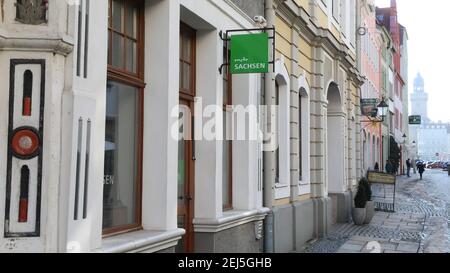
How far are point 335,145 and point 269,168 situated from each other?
24.8ft

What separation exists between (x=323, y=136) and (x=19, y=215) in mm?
10319

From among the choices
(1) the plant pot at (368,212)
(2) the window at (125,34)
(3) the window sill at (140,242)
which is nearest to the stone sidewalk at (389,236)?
(1) the plant pot at (368,212)

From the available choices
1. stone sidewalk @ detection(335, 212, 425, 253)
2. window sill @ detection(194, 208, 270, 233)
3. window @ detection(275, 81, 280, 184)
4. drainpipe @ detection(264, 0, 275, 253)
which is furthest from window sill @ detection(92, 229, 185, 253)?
stone sidewalk @ detection(335, 212, 425, 253)

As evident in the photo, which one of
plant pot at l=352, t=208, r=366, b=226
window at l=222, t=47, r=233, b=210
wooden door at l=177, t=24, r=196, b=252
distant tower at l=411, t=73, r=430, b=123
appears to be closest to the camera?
wooden door at l=177, t=24, r=196, b=252

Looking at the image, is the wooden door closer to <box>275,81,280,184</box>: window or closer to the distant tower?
<box>275,81,280,184</box>: window

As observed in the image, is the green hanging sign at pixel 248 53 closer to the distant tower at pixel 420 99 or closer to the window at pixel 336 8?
the window at pixel 336 8

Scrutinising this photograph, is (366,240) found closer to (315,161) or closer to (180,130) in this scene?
(315,161)

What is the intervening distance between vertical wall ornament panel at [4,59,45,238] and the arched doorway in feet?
42.3

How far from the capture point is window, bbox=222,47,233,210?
27.7 ft

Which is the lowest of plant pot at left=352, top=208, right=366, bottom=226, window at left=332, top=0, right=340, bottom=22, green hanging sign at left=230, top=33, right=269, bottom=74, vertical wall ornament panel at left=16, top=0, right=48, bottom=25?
plant pot at left=352, top=208, right=366, bottom=226

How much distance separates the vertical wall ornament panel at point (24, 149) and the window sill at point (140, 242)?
0.72 metres

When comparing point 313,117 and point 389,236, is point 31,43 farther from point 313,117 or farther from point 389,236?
point 389,236

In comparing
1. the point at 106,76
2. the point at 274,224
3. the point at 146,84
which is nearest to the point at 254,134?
the point at 274,224

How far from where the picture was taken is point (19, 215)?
415 centimetres
